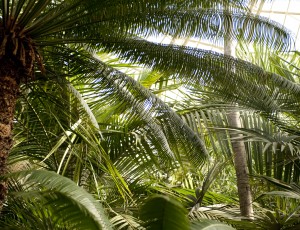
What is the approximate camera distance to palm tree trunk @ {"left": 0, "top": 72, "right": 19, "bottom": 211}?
15.1 ft

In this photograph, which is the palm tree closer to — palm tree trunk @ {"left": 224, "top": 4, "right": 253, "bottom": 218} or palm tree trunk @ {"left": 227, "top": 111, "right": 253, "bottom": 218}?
palm tree trunk @ {"left": 224, "top": 4, "right": 253, "bottom": 218}

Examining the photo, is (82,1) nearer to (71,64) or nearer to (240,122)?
(71,64)

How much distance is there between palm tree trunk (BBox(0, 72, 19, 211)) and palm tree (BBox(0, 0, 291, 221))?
7 centimetres

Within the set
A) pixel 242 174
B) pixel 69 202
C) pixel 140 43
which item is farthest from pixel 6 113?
pixel 242 174

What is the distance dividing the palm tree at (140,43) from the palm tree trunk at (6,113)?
74mm

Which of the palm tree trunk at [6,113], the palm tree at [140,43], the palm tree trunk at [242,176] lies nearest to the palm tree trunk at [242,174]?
the palm tree trunk at [242,176]

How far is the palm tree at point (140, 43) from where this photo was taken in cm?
529

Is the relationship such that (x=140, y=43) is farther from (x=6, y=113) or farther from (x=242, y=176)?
(x=242, y=176)

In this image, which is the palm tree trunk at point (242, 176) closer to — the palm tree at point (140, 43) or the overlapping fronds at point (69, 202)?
the palm tree at point (140, 43)

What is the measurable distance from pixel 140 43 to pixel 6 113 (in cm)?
165

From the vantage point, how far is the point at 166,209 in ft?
6.95

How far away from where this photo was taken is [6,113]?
4836 millimetres

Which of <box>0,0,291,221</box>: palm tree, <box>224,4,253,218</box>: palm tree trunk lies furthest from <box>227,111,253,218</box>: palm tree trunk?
<box>0,0,291,221</box>: palm tree

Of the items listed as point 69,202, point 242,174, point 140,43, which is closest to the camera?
point 69,202
